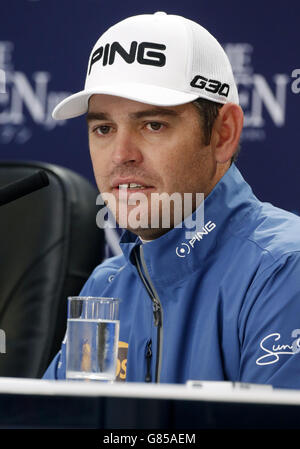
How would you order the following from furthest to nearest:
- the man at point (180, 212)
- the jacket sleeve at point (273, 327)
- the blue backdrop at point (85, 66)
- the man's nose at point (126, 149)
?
the blue backdrop at point (85, 66) < the man's nose at point (126, 149) < the man at point (180, 212) < the jacket sleeve at point (273, 327)

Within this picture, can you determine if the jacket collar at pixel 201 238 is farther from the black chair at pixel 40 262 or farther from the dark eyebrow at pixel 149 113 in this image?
the black chair at pixel 40 262

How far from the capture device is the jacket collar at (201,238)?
1188 millimetres

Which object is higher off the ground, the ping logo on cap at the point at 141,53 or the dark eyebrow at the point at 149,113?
the ping logo on cap at the point at 141,53

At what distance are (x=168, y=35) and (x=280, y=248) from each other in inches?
15.3

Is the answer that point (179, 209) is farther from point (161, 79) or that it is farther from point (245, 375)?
point (245, 375)

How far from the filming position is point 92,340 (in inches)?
35.0

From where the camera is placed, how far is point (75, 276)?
1.56 metres

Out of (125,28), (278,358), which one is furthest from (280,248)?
(125,28)

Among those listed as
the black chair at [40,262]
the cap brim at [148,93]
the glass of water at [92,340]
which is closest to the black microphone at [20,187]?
the glass of water at [92,340]

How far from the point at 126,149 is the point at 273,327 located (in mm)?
373

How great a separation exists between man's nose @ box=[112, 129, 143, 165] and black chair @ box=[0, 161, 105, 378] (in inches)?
15.3

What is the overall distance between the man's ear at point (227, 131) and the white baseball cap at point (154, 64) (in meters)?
0.05

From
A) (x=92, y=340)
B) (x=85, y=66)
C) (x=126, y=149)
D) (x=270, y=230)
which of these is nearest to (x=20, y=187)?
(x=92, y=340)

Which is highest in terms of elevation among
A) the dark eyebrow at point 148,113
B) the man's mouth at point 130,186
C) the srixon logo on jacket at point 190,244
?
the dark eyebrow at point 148,113
